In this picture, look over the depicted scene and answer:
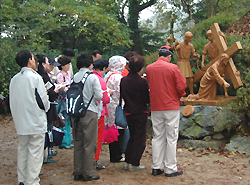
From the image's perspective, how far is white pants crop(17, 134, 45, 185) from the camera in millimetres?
3557

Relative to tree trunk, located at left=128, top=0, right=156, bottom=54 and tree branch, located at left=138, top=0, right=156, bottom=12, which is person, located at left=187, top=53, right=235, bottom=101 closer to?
tree trunk, located at left=128, top=0, right=156, bottom=54

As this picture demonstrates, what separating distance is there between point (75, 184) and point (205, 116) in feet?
12.2

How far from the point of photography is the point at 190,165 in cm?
495

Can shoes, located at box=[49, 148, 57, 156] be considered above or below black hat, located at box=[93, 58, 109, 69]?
below

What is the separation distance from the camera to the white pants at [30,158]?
3557 millimetres

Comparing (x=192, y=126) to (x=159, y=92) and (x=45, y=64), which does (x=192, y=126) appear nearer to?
(x=159, y=92)

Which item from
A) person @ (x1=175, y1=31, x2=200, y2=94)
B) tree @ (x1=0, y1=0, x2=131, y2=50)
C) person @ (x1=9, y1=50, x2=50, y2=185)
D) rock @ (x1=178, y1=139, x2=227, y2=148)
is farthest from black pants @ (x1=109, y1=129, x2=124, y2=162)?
tree @ (x1=0, y1=0, x2=131, y2=50)

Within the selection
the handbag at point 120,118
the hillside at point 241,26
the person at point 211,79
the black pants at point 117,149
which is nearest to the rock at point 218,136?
the person at point 211,79

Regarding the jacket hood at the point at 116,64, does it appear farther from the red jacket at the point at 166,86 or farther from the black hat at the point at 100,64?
the red jacket at the point at 166,86

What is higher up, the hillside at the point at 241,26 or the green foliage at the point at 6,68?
the hillside at the point at 241,26

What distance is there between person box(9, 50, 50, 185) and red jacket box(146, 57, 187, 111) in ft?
5.61

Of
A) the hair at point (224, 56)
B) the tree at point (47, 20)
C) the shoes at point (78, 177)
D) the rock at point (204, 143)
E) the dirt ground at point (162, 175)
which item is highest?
the tree at point (47, 20)

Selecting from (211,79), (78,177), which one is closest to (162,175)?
(78,177)

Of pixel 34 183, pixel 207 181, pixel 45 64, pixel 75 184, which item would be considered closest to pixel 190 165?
pixel 207 181
